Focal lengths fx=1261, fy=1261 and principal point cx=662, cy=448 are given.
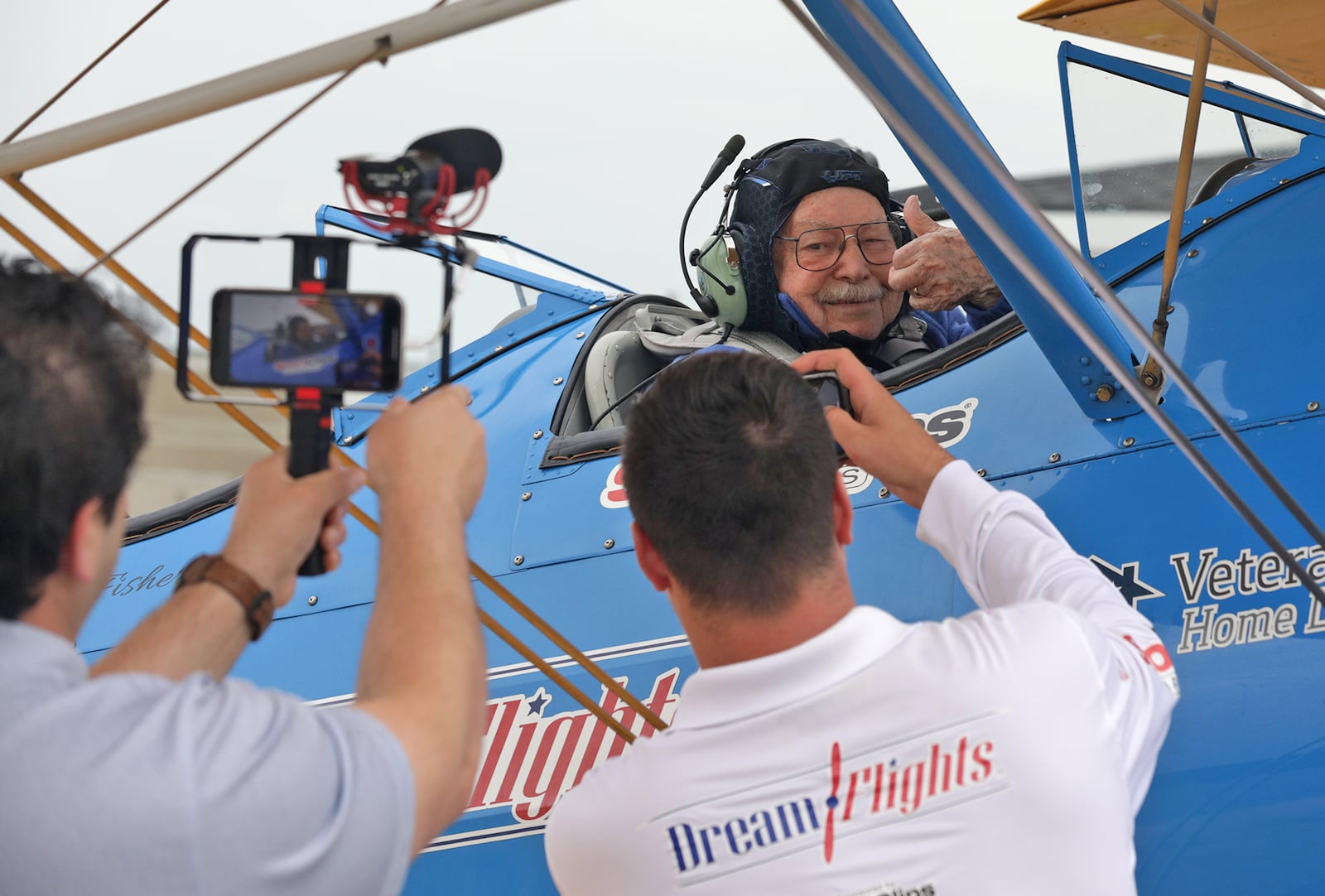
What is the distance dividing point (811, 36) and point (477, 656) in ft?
2.93

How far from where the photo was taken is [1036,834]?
4.19 feet

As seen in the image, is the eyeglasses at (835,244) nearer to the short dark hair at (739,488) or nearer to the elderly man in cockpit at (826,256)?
the elderly man in cockpit at (826,256)

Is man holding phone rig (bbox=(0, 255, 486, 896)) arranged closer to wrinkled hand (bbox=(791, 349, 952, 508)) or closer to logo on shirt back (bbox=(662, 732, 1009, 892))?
logo on shirt back (bbox=(662, 732, 1009, 892))

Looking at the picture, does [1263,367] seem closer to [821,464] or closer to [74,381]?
[821,464]

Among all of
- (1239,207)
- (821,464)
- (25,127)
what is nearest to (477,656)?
(821,464)

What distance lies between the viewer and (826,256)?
300cm

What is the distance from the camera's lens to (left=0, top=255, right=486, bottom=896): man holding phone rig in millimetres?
921

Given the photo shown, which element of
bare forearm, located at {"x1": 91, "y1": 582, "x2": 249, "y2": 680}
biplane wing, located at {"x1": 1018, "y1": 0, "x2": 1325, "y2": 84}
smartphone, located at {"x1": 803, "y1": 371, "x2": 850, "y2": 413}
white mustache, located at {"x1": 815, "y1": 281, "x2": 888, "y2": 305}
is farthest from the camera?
white mustache, located at {"x1": 815, "y1": 281, "x2": 888, "y2": 305}

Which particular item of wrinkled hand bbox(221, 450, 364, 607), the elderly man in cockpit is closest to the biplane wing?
the elderly man in cockpit

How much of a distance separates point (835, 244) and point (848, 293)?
125 millimetres

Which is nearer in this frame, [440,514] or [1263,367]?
[440,514]

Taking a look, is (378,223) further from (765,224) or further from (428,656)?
(765,224)

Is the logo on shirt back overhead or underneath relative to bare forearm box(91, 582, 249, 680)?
underneath

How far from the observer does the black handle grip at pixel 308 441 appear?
1.26 m
